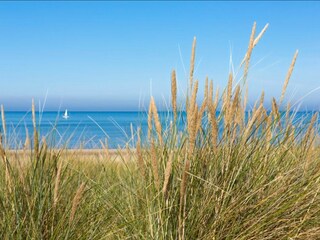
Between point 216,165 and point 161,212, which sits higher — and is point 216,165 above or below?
above

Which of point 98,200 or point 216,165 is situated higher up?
point 216,165

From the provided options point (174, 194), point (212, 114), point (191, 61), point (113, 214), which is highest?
point (191, 61)

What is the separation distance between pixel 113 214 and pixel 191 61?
3.42 ft

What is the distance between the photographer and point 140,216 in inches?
98.8

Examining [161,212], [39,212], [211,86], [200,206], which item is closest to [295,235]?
[200,206]

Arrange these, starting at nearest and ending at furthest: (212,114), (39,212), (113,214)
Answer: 1. (212,114)
2. (39,212)
3. (113,214)

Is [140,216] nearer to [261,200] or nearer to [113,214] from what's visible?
[113,214]

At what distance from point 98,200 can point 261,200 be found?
0.97 meters

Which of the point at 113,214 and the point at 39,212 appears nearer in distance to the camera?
the point at 39,212

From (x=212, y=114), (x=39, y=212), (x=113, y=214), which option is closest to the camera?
(x=212, y=114)

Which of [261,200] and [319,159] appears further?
[319,159]

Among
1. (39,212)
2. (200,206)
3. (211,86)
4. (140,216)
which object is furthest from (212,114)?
(39,212)

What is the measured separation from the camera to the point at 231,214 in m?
2.43

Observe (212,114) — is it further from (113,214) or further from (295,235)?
(113,214)
